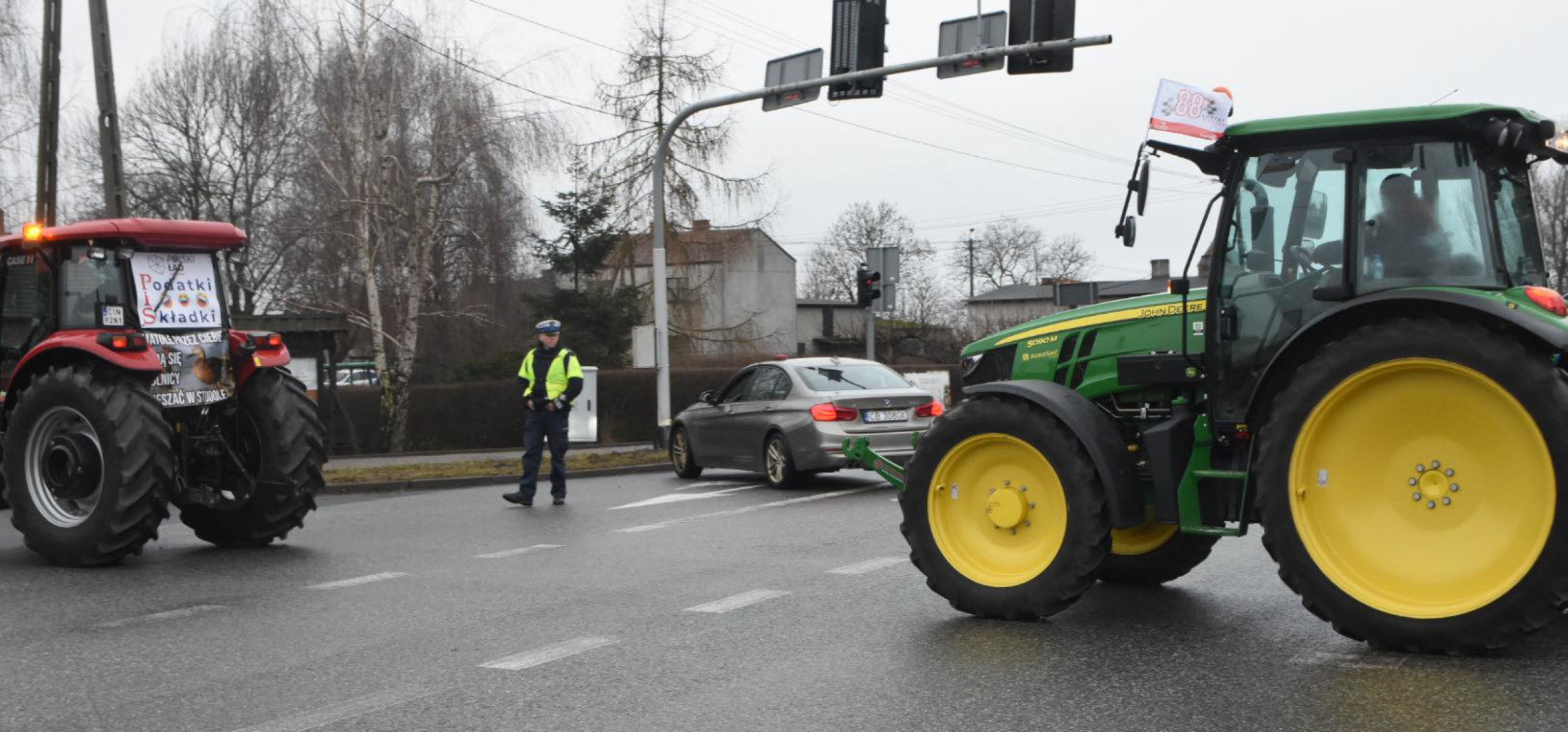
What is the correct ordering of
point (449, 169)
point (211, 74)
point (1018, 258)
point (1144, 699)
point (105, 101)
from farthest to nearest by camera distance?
1. point (1018, 258)
2. point (211, 74)
3. point (449, 169)
4. point (105, 101)
5. point (1144, 699)

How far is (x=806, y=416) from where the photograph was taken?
16.5 meters

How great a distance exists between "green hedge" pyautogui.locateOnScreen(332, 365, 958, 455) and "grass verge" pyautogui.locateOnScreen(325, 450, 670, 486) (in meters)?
8.37

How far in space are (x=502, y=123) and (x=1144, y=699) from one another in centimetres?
3087

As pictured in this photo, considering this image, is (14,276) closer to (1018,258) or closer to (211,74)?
(211,74)

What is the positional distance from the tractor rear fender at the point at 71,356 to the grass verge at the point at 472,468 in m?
7.45

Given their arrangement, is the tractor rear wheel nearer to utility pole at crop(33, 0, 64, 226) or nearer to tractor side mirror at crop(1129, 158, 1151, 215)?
tractor side mirror at crop(1129, 158, 1151, 215)

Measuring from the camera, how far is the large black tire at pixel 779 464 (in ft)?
54.4

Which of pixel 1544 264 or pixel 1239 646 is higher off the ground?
pixel 1544 264

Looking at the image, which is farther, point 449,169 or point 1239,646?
point 449,169

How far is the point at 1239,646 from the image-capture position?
6.54 m

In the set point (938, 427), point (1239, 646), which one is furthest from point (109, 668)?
point (1239, 646)

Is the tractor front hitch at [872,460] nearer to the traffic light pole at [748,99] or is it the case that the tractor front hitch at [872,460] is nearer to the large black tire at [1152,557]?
the large black tire at [1152,557]

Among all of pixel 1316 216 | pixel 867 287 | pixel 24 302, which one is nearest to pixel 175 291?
pixel 24 302

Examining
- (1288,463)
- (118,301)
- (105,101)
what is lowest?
(1288,463)
